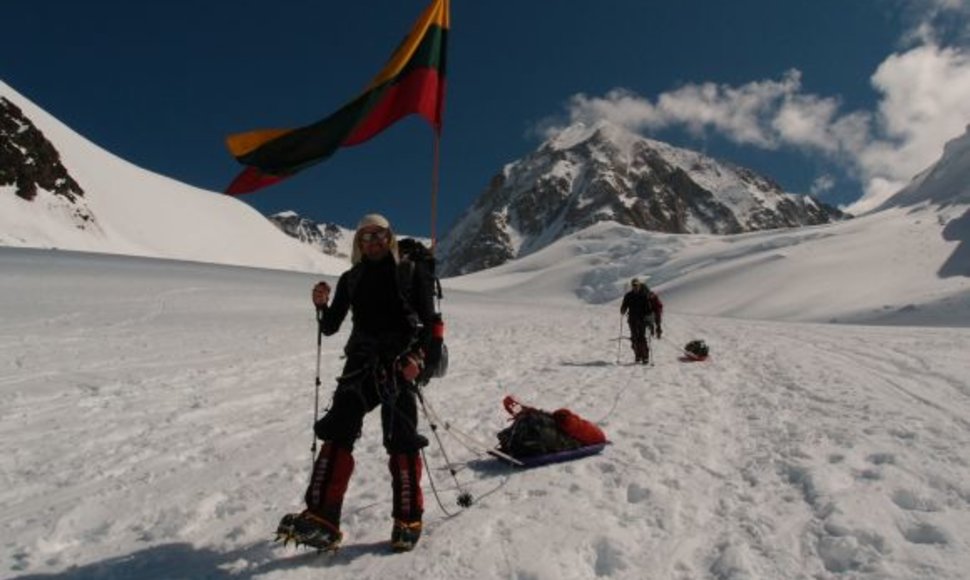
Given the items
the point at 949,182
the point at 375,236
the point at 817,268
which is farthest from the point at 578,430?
the point at 949,182

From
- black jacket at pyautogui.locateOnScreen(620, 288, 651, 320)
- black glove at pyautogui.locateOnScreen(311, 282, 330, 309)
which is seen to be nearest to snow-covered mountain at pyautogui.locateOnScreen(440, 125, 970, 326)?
black jacket at pyautogui.locateOnScreen(620, 288, 651, 320)

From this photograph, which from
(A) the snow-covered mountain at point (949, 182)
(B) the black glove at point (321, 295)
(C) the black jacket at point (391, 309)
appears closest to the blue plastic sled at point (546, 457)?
(C) the black jacket at point (391, 309)

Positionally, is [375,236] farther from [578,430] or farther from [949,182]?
[949,182]

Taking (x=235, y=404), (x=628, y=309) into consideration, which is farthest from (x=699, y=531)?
(x=628, y=309)

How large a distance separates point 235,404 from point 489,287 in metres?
93.7

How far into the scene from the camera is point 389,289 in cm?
564

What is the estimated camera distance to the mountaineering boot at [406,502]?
17.1ft

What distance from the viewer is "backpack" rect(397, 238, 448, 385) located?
560 centimetres

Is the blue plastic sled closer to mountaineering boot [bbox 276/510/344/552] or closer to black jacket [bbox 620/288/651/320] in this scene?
mountaineering boot [bbox 276/510/344/552]

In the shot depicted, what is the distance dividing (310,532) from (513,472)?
2.69m

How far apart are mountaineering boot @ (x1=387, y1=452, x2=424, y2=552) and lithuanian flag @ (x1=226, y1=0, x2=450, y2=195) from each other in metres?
3.11

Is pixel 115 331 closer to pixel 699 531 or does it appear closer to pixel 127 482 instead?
pixel 127 482

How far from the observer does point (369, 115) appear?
24.3 feet

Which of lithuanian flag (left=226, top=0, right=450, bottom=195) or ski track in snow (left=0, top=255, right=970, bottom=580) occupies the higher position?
lithuanian flag (left=226, top=0, right=450, bottom=195)
